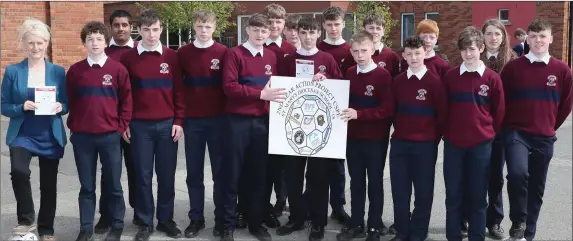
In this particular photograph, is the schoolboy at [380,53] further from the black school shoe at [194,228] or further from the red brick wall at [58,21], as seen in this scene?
the red brick wall at [58,21]

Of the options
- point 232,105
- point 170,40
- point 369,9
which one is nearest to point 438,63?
point 232,105

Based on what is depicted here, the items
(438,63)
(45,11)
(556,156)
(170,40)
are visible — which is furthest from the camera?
(170,40)

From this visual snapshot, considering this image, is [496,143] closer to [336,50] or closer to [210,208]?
[336,50]

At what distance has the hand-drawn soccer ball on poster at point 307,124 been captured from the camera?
207 inches

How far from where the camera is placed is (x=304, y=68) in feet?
17.3

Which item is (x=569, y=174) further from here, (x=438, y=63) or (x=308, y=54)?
(x=308, y=54)

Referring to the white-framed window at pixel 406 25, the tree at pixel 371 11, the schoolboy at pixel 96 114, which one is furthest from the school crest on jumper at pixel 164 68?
the white-framed window at pixel 406 25

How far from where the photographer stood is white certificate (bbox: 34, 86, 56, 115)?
4.93 metres

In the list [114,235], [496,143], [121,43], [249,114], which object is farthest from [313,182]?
[121,43]

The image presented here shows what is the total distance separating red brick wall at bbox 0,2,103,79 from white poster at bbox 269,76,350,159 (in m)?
8.69

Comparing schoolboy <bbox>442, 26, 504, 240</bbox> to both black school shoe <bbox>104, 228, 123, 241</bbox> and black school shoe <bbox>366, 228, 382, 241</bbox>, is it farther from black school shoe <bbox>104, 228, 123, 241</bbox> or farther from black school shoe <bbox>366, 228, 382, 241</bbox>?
black school shoe <bbox>104, 228, 123, 241</bbox>

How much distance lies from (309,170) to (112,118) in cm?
187

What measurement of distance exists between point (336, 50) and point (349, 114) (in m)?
0.97

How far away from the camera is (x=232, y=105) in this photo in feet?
17.1
